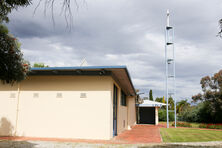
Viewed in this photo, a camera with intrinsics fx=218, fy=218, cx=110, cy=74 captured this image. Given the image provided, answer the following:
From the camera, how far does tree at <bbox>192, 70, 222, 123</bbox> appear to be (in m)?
27.9

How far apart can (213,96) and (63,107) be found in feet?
77.8

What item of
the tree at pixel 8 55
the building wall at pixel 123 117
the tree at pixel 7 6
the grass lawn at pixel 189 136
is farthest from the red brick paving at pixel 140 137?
the tree at pixel 7 6

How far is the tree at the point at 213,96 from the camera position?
27922 millimetres

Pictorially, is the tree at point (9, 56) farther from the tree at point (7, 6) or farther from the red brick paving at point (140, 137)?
the red brick paving at point (140, 137)

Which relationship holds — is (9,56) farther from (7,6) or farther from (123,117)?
(123,117)

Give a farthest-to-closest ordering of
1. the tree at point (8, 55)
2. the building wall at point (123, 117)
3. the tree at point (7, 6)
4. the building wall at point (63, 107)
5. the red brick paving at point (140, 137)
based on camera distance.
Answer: the building wall at point (123, 117), the red brick paving at point (140, 137), the building wall at point (63, 107), the tree at point (8, 55), the tree at point (7, 6)

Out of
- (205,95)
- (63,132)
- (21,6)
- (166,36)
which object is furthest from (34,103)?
(205,95)

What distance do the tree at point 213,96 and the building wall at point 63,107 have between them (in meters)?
21.0

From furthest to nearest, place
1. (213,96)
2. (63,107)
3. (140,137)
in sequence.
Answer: (213,96) → (140,137) → (63,107)

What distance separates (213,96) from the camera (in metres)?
29.2

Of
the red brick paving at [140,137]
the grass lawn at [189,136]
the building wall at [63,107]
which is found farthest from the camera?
the grass lawn at [189,136]

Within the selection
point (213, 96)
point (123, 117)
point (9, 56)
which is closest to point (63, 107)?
point (9, 56)

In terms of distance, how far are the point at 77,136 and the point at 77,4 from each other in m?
9.54

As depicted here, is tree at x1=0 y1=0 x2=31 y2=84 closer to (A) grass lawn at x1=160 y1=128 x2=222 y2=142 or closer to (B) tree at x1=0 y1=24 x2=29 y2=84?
(B) tree at x1=0 y1=24 x2=29 y2=84
